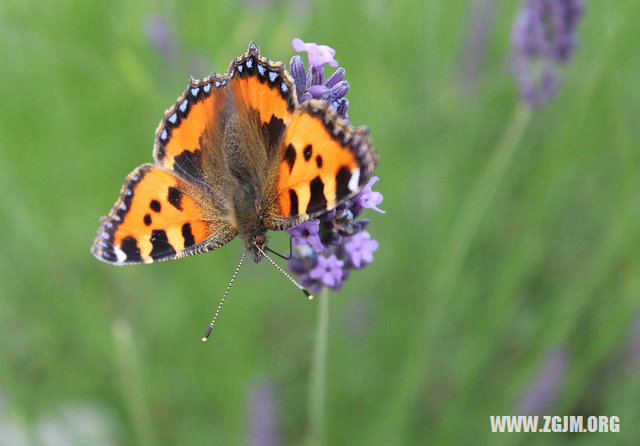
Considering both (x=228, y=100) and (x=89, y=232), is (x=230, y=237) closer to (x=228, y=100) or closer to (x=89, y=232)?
(x=228, y=100)

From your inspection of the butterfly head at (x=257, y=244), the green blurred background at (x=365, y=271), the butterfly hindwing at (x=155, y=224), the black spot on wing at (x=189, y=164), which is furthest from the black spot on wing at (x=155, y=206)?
the green blurred background at (x=365, y=271)

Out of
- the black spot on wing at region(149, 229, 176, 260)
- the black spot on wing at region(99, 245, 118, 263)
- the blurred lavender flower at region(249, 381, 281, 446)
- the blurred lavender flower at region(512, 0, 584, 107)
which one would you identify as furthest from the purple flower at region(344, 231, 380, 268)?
the blurred lavender flower at region(249, 381, 281, 446)

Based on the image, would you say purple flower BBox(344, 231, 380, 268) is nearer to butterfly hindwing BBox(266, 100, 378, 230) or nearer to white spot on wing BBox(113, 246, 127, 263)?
butterfly hindwing BBox(266, 100, 378, 230)

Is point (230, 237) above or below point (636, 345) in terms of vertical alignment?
below

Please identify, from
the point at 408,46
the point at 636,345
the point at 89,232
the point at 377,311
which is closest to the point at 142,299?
the point at 89,232

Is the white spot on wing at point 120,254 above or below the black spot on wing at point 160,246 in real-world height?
below

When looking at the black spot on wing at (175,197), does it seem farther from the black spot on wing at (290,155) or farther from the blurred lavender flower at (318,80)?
the blurred lavender flower at (318,80)

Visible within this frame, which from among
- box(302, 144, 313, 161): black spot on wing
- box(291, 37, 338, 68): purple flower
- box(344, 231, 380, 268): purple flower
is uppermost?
box(291, 37, 338, 68): purple flower
